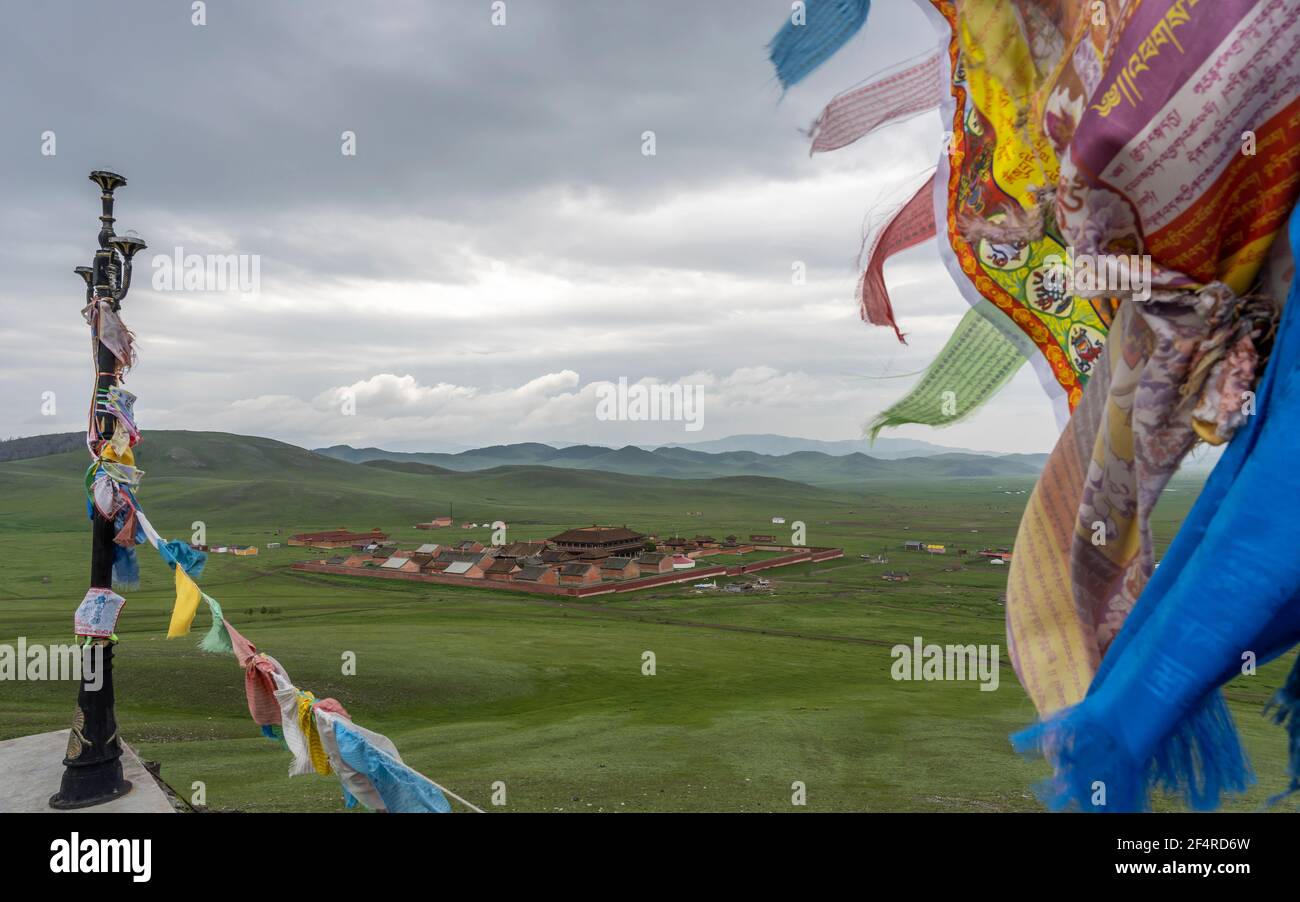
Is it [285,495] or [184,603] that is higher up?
[184,603]

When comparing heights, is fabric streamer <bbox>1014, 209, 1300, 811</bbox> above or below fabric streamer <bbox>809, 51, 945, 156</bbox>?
below

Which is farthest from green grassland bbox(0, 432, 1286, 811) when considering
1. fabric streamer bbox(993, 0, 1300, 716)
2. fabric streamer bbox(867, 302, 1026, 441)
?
fabric streamer bbox(867, 302, 1026, 441)

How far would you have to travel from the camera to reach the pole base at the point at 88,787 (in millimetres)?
6852

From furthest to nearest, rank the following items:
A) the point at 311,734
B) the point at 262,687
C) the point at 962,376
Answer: the point at 262,687
the point at 311,734
the point at 962,376

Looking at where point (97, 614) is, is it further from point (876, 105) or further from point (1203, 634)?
point (1203, 634)

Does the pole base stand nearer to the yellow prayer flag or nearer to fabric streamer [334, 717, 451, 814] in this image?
the yellow prayer flag

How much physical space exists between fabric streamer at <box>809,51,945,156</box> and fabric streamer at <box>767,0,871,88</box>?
166mm

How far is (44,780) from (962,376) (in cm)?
920

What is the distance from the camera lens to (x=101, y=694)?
7.07m

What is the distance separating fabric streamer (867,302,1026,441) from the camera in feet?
8.98

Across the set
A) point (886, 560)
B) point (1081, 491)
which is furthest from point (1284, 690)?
point (886, 560)

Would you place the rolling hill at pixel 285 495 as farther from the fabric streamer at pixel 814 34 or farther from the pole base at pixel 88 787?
the fabric streamer at pixel 814 34

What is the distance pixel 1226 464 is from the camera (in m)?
1.67

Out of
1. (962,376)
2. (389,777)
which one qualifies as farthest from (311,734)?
(962,376)
